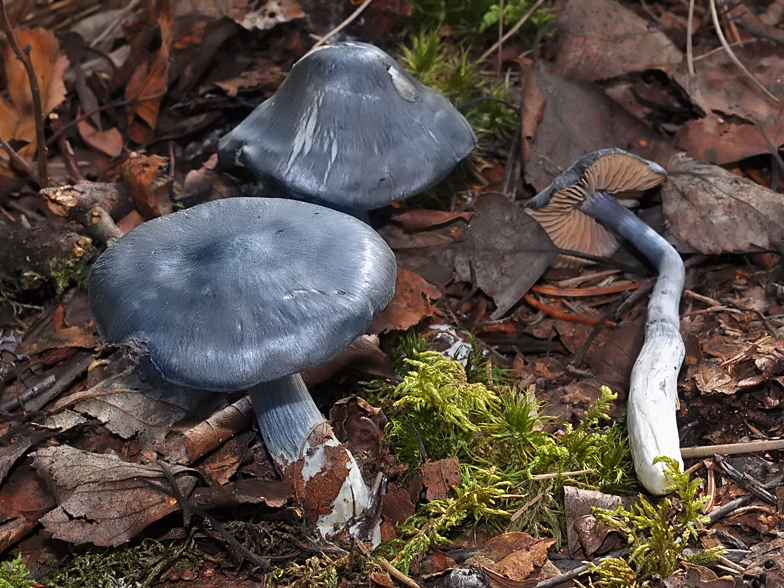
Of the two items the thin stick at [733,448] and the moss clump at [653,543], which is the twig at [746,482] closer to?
the thin stick at [733,448]

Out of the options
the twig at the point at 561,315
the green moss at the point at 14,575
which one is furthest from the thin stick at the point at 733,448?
the green moss at the point at 14,575

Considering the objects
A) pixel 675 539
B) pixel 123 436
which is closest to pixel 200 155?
pixel 123 436

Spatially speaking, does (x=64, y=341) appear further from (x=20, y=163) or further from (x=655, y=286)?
(x=655, y=286)

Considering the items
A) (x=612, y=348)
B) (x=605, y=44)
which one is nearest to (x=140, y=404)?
(x=612, y=348)

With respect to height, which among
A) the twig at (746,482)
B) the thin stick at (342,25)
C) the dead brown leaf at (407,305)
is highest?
the thin stick at (342,25)

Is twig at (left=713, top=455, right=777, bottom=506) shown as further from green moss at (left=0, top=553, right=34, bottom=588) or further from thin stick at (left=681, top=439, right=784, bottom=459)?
green moss at (left=0, top=553, right=34, bottom=588)

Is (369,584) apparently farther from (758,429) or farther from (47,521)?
(758,429)

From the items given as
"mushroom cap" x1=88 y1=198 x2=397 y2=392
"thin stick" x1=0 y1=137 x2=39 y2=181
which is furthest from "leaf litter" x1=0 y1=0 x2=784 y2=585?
"mushroom cap" x1=88 y1=198 x2=397 y2=392
